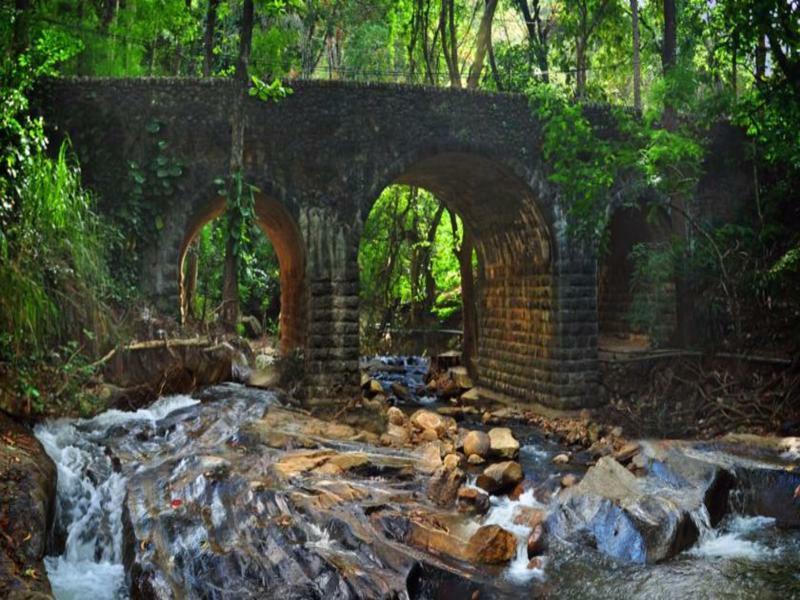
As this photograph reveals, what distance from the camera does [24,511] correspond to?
494cm

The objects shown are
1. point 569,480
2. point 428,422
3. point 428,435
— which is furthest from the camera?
point 428,422

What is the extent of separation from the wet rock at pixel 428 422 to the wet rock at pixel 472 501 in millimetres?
3241

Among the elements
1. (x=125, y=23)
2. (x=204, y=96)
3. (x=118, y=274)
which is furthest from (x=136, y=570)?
(x=125, y=23)

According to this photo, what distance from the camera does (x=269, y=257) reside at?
81.9 feet

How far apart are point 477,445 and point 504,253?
600 cm

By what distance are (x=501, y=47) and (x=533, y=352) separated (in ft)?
37.3

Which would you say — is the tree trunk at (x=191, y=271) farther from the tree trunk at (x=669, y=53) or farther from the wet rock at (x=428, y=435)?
the tree trunk at (x=669, y=53)

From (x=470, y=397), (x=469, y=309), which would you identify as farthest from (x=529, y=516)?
(x=469, y=309)

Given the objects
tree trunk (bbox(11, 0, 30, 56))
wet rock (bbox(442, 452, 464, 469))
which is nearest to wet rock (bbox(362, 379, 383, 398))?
wet rock (bbox(442, 452, 464, 469))

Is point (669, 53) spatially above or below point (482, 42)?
below

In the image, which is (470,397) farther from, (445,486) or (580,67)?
(580,67)

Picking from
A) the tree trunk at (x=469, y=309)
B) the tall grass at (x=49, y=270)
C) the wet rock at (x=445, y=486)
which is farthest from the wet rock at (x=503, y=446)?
the tree trunk at (x=469, y=309)

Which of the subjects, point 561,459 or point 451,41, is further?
point 451,41

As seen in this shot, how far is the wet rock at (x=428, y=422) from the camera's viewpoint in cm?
1098
